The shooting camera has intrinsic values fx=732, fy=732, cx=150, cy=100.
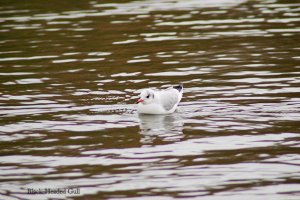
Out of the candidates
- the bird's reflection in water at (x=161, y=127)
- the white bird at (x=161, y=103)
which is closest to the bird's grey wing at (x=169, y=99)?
the white bird at (x=161, y=103)

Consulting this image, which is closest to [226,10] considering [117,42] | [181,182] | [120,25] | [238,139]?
[120,25]

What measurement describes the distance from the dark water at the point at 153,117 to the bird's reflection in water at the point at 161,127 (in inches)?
1.6

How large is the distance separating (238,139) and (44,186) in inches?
152

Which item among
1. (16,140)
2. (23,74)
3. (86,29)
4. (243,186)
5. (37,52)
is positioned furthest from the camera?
(86,29)

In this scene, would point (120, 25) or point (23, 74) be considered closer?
point (23, 74)

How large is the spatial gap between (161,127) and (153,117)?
37.2 inches

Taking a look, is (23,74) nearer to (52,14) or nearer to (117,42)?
(117,42)

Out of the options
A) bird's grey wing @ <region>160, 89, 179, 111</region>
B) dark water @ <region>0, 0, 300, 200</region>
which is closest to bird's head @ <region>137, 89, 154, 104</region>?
bird's grey wing @ <region>160, 89, 179, 111</region>

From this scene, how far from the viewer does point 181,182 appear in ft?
36.4

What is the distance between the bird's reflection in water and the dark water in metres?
0.04

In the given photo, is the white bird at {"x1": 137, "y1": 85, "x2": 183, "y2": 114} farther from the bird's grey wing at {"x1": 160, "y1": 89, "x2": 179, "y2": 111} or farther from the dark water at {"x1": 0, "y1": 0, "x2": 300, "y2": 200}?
the dark water at {"x1": 0, "y1": 0, "x2": 300, "y2": 200}

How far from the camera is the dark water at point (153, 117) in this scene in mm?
11341

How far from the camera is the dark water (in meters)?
11.3

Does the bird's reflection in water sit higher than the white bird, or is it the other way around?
the white bird
